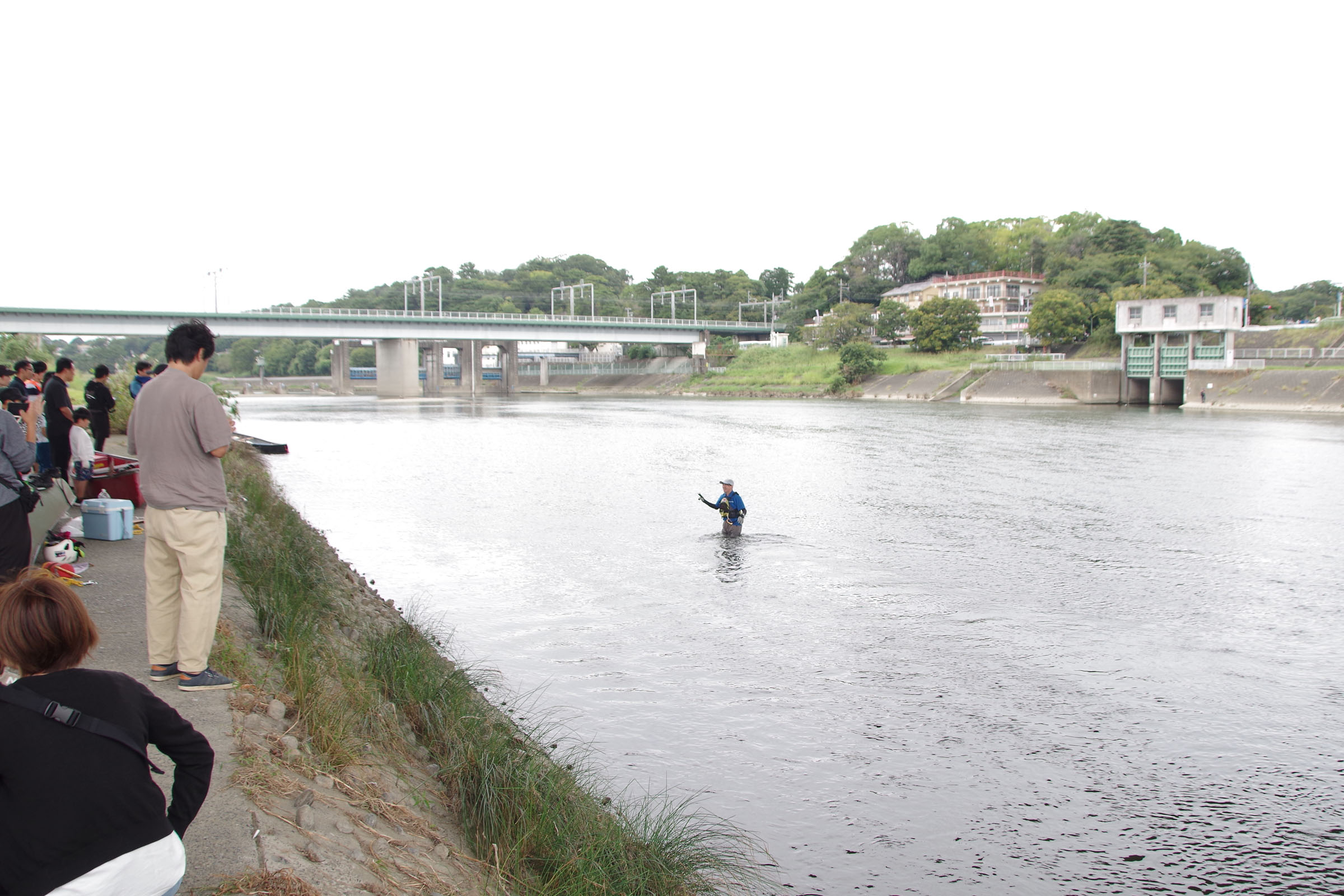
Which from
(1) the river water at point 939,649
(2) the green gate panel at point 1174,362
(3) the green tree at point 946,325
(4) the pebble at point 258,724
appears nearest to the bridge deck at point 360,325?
(3) the green tree at point 946,325

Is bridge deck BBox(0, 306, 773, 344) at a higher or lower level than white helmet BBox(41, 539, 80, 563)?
higher

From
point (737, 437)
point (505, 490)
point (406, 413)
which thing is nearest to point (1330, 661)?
point (505, 490)

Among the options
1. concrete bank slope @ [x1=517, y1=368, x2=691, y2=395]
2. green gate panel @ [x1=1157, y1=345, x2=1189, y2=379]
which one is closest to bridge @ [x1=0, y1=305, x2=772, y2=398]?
concrete bank slope @ [x1=517, y1=368, x2=691, y2=395]

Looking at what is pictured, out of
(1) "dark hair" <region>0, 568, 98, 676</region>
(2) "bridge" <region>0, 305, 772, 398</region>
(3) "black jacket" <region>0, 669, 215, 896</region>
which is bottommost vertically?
(3) "black jacket" <region>0, 669, 215, 896</region>

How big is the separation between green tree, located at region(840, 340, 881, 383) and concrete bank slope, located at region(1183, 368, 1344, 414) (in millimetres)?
27698

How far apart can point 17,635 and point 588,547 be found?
1490cm

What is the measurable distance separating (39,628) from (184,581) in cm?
279

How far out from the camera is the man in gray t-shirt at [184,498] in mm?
5504

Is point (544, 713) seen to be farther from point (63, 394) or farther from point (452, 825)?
point (63, 394)

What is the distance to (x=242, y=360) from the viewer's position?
5886 inches

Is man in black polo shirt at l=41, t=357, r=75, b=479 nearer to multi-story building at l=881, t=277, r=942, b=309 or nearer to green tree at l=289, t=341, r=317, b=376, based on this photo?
multi-story building at l=881, t=277, r=942, b=309

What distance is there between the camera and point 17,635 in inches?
114

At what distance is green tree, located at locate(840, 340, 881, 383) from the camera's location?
8406 cm

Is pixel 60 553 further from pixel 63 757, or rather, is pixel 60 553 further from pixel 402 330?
pixel 402 330
